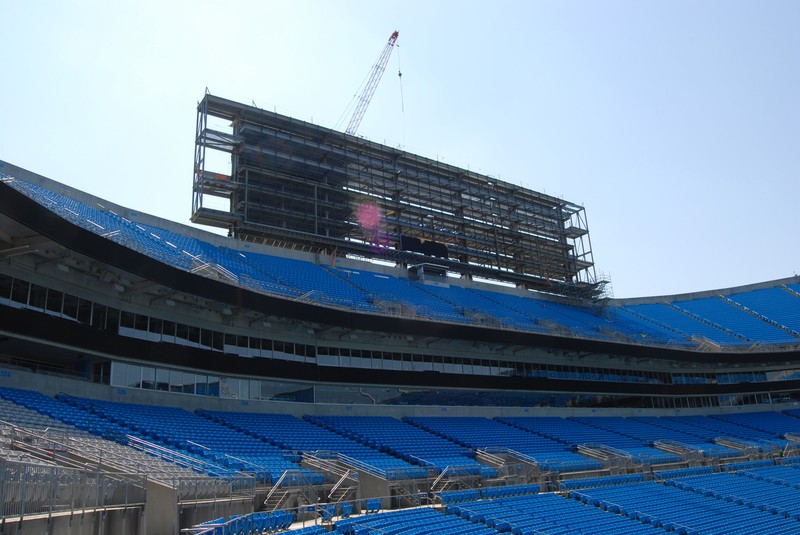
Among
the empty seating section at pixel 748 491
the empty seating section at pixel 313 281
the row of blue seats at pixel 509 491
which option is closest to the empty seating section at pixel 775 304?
the empty seating section at pixel 748 491

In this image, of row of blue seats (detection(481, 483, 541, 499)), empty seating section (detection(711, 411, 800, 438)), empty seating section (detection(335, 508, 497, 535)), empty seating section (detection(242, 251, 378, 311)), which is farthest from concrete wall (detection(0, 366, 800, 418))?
empty seating section (detection(335, 508, 497, 535))

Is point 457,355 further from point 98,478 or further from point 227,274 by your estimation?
point 98,478

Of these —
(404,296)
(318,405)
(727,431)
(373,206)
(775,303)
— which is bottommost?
(727,431)

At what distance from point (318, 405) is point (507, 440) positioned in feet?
28.4

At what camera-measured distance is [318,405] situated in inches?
1024

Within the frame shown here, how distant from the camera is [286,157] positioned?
36188 mm

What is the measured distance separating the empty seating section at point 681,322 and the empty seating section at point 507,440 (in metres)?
23.7

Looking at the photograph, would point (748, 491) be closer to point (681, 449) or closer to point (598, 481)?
point (598, 481)

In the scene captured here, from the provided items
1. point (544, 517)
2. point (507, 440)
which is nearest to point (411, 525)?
point (544, 517)

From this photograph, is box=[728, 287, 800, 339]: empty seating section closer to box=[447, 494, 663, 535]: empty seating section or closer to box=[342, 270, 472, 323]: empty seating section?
box=[342, 270, 472, 323]: empty seating section

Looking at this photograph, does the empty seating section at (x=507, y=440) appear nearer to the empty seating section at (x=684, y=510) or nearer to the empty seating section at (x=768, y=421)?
the empty seating section at (x=684, y=510)

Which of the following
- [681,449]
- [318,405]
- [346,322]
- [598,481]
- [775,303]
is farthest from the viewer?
[775,303]

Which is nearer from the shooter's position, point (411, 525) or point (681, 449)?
point (411, 525)

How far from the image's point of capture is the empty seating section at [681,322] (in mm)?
46469
